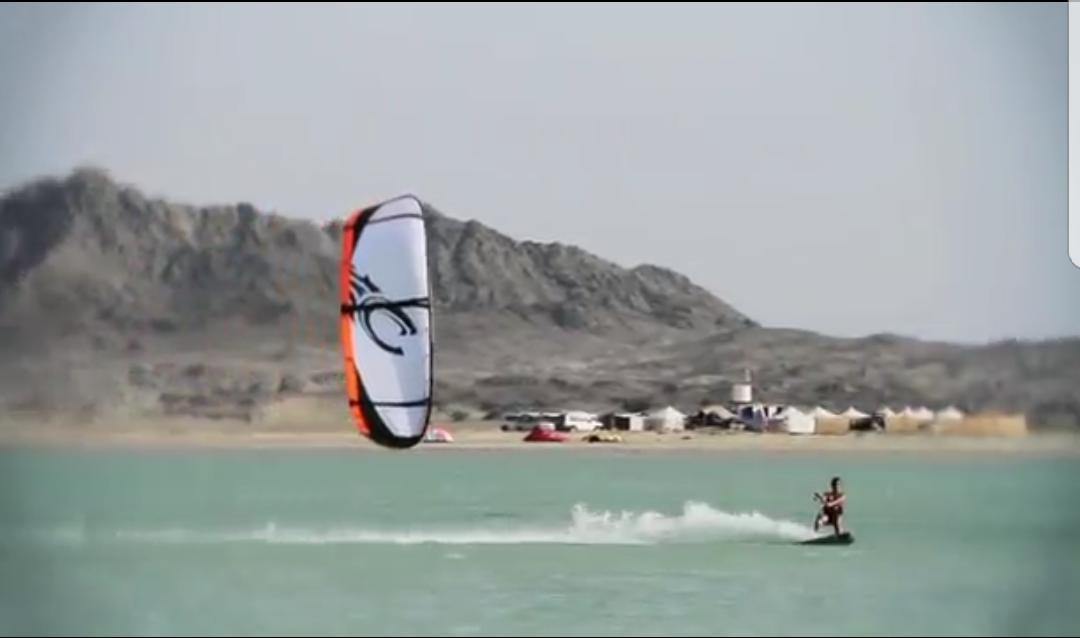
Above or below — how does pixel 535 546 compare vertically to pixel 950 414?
below

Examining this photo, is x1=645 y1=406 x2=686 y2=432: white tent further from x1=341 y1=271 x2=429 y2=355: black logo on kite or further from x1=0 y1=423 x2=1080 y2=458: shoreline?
x1=341 y1=271 x2=429 y2=355: black logo on kite

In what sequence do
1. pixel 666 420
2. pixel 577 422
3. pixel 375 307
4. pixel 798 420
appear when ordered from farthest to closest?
pixel 577 422
pixel 666 420
pixel 798 420
pixel 375 307

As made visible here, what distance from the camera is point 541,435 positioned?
13.4 metres

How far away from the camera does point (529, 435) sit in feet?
43.2

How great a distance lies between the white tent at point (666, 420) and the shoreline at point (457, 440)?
65 millimetres

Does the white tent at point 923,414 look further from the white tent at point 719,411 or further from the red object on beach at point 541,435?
the red object on beach at point 541,435

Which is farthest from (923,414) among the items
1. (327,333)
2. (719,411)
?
(327,333)

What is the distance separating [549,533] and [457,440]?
2.71ft

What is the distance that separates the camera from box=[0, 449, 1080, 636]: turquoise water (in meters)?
9.38

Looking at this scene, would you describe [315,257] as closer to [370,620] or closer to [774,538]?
[370,620]

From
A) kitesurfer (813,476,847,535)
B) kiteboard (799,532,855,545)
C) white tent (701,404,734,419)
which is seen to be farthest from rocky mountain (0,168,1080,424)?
kiteboard (799,532,855,545)

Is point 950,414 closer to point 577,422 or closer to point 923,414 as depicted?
point 923,414

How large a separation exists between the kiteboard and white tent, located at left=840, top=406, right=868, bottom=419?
63cm

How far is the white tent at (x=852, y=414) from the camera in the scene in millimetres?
11744
